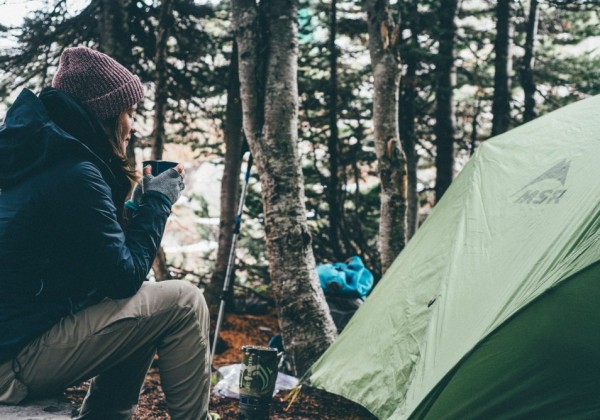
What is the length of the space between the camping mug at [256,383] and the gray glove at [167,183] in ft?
3.94

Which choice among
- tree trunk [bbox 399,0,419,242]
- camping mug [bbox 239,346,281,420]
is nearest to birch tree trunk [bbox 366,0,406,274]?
tree trunk [bbox 399,0,419,242]

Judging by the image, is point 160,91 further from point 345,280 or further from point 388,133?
point 345,280

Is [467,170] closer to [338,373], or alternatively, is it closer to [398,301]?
[398,301]

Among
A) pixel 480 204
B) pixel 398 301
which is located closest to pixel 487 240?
pixel 480 204

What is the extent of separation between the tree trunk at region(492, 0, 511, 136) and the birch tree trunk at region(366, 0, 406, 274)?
106 inches

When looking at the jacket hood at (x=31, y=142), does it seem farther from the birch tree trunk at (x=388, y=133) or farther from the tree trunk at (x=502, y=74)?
the tree trunk at (x=502, y=74)

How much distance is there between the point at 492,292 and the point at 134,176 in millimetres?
1763

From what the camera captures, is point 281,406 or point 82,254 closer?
point 82,254

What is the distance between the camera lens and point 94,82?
2.47m

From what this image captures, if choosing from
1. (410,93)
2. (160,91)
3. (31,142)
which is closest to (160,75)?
(160,91)

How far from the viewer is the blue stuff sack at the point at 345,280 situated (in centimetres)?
545

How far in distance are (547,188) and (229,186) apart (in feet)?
18.2

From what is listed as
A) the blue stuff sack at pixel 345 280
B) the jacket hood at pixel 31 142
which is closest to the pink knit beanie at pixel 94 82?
the jacket hood at pixel 31 142

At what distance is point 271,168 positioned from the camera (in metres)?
4.49
